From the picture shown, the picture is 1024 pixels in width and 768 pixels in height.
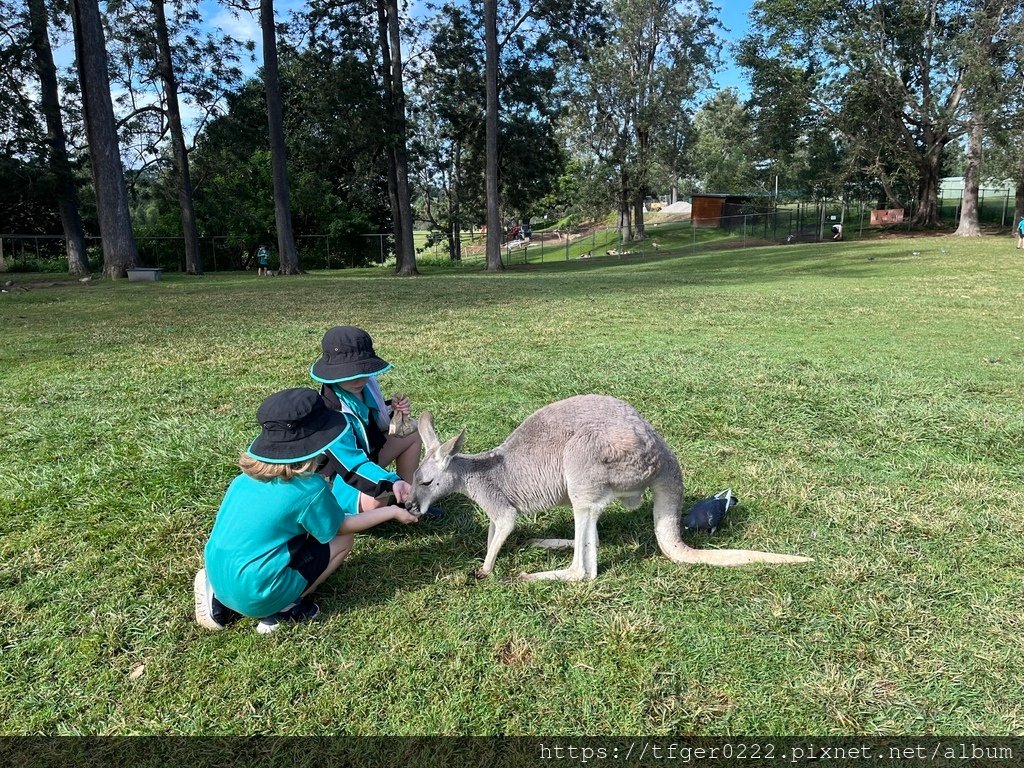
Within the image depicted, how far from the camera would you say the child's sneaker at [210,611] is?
2.77 metres

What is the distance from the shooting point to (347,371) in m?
3.33

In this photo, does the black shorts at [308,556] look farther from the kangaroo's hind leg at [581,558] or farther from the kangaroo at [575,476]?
the kangaroo's hind leg at [581,558]

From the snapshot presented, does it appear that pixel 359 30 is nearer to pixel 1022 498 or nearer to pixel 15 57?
pixel 15 57

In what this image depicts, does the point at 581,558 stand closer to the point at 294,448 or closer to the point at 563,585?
the point at 563,585

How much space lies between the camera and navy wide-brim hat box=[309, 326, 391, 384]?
3.33 metres

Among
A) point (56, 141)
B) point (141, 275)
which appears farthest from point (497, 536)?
point (56, 141)

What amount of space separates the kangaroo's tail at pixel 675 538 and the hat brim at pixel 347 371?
4.84 ft

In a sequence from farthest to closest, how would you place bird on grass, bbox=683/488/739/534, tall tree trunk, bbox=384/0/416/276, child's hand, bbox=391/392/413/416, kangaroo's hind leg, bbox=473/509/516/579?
tall tree trunk, bbox=384/0/416/276 → child's hand, bbox=391/392/413/416 → bird on grass, bbox=683/488/739/534 → kangaroo's hind leg, bbox=473/509/516/579

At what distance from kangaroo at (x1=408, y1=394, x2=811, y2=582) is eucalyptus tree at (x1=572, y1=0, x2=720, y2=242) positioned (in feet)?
125

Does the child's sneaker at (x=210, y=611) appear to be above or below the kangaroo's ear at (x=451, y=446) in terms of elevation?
below

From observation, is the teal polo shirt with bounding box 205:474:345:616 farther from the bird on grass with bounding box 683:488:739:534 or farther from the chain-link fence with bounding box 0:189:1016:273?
the chain-link fence with bounding box 0:189:1016:273

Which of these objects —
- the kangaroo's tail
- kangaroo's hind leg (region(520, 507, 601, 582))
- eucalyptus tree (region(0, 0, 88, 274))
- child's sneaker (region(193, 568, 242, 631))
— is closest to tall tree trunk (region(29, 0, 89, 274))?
eucalyptus tree (region(0, 0, 88, 274))

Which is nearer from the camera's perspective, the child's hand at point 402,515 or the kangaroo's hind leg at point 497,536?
the child's hand at point 402,515

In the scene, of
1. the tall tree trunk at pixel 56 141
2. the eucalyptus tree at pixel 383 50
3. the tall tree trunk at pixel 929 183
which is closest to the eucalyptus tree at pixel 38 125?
the tall tree trunk at pixel 56 141
